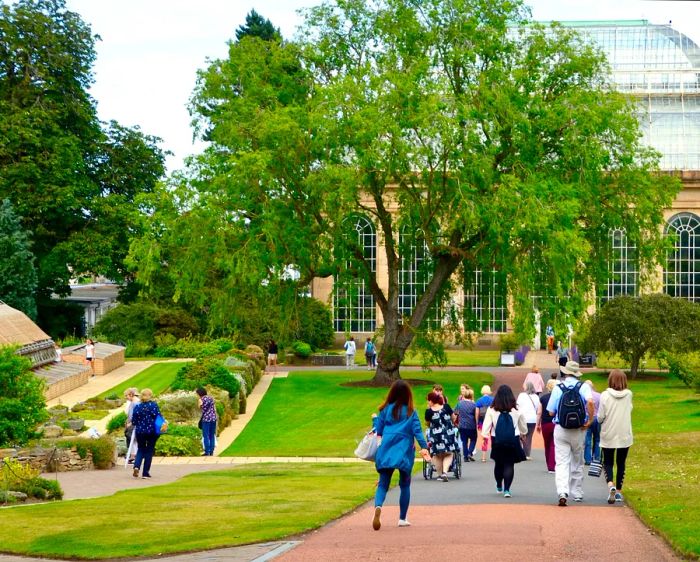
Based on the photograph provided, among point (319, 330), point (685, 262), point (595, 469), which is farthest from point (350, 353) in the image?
point (595, 469)

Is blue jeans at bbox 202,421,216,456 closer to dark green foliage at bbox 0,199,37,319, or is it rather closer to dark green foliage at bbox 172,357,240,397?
dark green foliage at bbox 172,357,240,397

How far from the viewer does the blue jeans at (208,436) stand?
2847cm

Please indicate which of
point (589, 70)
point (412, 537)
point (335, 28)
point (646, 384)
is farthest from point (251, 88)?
point (412, 537)

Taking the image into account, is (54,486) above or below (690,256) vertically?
below

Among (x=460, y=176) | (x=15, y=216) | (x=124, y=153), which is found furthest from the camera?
(x=124, y=153)

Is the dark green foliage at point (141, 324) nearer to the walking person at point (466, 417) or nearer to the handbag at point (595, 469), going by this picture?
the walking person at point (466, 417)

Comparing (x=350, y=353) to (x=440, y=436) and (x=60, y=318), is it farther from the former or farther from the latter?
(x=440, y=436)

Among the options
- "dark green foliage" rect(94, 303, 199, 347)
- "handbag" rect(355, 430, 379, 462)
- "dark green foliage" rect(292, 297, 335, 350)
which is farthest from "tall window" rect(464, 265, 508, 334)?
"handbag" rect(355, 430, 379, 462)

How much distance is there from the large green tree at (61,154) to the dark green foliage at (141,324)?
2.26 m

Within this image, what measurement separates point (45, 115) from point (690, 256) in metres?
33.7

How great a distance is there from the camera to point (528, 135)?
139ft

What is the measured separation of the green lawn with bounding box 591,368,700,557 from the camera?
14562 millimetres

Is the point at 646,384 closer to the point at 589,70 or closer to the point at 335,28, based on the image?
the point at 589,70

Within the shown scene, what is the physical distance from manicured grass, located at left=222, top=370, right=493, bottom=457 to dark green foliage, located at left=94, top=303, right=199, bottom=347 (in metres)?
12.0
